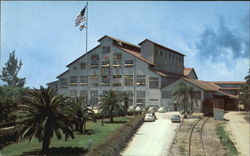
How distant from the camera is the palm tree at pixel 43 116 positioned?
29.8 m

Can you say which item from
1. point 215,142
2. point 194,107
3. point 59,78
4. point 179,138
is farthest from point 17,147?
A: point 59,78

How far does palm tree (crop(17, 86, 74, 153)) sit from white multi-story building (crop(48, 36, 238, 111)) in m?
49.7

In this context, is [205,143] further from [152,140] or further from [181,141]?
[152,140]

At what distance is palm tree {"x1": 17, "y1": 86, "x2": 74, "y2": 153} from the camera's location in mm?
29844

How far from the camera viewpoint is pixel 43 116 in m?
30.3

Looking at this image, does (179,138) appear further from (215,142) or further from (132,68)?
(132,68)

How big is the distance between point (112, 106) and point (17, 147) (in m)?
22.7

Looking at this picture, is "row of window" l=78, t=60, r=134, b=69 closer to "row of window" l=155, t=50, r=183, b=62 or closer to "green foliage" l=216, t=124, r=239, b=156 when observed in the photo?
"row of window" l=155, t=50, r=183, b=62

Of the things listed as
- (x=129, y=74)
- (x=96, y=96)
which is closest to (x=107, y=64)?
(x=129, y=74)

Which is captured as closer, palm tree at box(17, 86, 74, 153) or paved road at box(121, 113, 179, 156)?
palm tree at box(17, 86, 74, 153)

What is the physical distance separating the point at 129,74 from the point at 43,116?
→ 5986cm

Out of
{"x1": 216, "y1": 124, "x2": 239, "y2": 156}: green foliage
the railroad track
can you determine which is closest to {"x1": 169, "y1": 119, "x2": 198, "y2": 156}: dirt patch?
the railroad track

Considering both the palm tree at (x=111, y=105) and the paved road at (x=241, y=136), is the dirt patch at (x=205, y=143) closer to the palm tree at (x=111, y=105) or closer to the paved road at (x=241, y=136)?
the paved road at (x=241, y=136)

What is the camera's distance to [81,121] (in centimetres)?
4403
